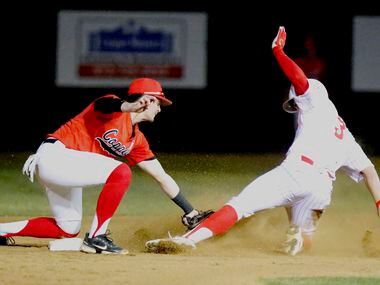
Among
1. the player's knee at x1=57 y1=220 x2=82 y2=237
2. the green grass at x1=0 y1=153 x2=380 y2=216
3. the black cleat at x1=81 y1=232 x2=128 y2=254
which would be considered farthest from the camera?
the green grass at x1=0 y1=153 x2=380 y2=216

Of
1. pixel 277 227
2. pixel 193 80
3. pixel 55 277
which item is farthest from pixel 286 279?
pixel 193 80

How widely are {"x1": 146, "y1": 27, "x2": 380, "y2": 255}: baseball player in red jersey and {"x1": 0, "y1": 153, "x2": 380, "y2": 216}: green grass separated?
2.29m

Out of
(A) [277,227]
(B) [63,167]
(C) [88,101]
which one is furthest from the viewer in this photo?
(C) [88,101]

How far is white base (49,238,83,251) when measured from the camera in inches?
298

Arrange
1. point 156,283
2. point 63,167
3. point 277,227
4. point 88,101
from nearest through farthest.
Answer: point 156,283, point 63,167, point 277,227, point 88,101

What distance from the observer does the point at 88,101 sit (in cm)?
1730

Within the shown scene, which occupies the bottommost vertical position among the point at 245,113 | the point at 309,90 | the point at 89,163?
the point at 245,113

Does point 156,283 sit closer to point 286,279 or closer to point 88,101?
point 286,279

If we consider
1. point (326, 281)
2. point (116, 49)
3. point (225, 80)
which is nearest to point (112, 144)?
point (326, 281)

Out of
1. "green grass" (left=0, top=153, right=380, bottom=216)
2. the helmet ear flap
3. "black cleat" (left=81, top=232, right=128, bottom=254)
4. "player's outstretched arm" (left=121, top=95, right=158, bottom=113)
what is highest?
"player's outstretched arm" (left=121, top=95, right=158, bottom=113)

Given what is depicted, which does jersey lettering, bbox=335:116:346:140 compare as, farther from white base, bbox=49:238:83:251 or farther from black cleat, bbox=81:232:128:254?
white base, bbox=49:238:83:251

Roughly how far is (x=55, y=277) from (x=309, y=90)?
2462 mm

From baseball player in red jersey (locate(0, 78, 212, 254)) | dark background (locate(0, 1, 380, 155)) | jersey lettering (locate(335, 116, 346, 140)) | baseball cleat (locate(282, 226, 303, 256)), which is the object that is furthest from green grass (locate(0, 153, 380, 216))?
baseball player in red jersey (locate(0, 78, 212, 254))

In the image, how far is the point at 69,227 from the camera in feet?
25.5
